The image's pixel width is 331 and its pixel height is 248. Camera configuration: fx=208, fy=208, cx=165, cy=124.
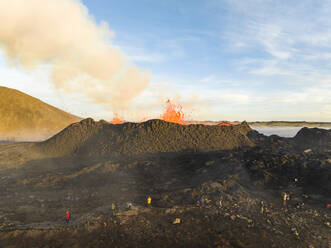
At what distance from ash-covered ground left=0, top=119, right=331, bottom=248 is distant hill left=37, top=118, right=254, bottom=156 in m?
0.14

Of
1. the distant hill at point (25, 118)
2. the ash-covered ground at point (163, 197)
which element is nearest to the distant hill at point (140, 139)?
the ash-covered ground at point (163, 197)

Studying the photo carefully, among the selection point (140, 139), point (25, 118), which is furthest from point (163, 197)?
point (25, 118)

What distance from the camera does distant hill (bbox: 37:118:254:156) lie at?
63.8ft

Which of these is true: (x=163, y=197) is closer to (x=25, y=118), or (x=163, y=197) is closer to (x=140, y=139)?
(x=140, y=139)

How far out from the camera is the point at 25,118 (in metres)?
55.8

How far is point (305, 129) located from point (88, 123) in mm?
28771

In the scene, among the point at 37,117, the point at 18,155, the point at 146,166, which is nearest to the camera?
the point at 146,166

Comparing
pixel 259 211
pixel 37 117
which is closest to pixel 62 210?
pixel 259 211

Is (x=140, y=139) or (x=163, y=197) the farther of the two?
(x=140, y=139)

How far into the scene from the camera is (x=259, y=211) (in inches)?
317

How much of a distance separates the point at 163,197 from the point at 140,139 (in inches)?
427

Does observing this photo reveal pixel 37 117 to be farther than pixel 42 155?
Yes

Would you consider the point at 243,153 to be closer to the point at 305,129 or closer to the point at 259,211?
the point at 259,211

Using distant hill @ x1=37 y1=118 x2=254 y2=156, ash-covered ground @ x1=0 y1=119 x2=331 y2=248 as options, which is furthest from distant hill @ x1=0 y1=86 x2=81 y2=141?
ash-covered ground @ x1=0 y1=119 x2=331 y2=248
